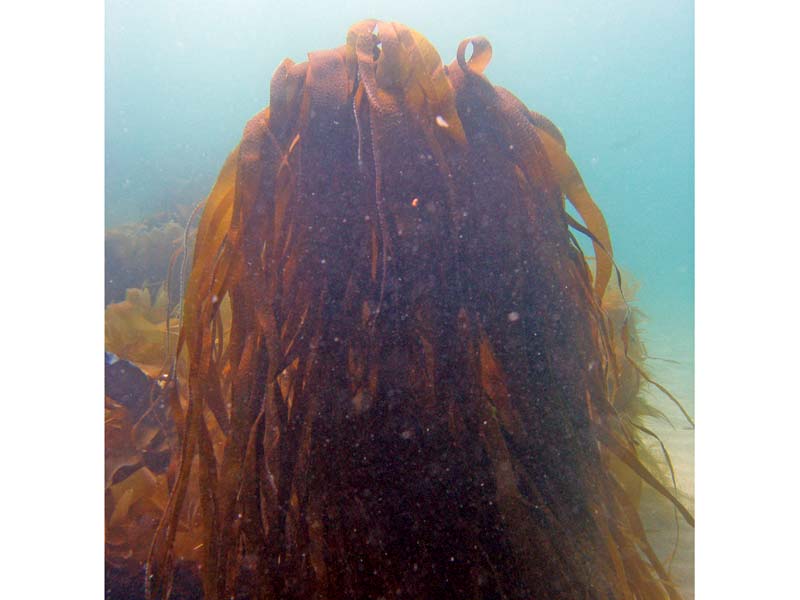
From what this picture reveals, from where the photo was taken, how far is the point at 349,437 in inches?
32.2

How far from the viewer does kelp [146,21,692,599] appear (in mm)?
824

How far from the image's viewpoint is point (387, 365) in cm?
82

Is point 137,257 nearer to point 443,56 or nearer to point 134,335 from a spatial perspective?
point 134,335

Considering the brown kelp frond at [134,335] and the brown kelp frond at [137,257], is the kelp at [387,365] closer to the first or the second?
the brown kelp frond at [134,335]

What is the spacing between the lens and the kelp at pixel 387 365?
82 centimetres

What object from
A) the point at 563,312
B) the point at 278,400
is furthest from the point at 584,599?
the point at 278,400

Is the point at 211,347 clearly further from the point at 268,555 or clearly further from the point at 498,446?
the point at 498,446

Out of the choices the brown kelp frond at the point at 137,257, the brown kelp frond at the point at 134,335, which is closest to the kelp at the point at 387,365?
the brown kelp frond at the point at 134,335

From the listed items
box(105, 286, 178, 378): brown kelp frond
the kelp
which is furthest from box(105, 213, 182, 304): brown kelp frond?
the kelp

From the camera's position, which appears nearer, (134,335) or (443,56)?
(134,335)

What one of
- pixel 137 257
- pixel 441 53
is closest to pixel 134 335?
pixel 137 257

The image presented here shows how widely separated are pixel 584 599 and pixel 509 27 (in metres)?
23.4

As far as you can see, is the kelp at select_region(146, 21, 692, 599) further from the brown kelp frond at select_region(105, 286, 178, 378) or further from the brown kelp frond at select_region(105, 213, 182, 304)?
the brown kelp frond at select_region(105, 213, 182, 304)

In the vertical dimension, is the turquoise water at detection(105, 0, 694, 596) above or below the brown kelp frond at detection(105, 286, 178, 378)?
above
